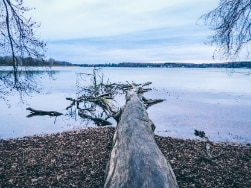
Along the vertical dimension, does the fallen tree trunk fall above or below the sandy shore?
above

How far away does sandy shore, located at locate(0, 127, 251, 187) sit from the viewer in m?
6.45

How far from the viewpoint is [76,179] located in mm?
6531

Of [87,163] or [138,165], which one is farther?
[87,163]

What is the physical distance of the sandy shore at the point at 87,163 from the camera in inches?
254

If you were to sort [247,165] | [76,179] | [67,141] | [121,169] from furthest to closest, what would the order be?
[67,141], [247,165], [76,179], [121,169]

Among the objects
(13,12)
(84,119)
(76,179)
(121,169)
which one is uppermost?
(13,12)

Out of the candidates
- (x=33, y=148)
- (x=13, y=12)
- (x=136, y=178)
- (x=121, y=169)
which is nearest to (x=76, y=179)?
(x=121, y=169)

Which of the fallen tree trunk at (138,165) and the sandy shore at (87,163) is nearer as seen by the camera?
the fallen tree trunk at (138,165)

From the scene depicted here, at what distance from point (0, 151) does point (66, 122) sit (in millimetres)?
7528

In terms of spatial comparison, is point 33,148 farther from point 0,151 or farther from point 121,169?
point 121,169

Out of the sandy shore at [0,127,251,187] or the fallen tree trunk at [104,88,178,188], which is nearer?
the fallen tree trunk at [104,88,178,188]

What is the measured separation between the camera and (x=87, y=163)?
297 inches

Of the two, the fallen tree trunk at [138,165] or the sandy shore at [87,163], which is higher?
the fallen tree trunk at [138,165]

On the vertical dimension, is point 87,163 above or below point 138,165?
below
